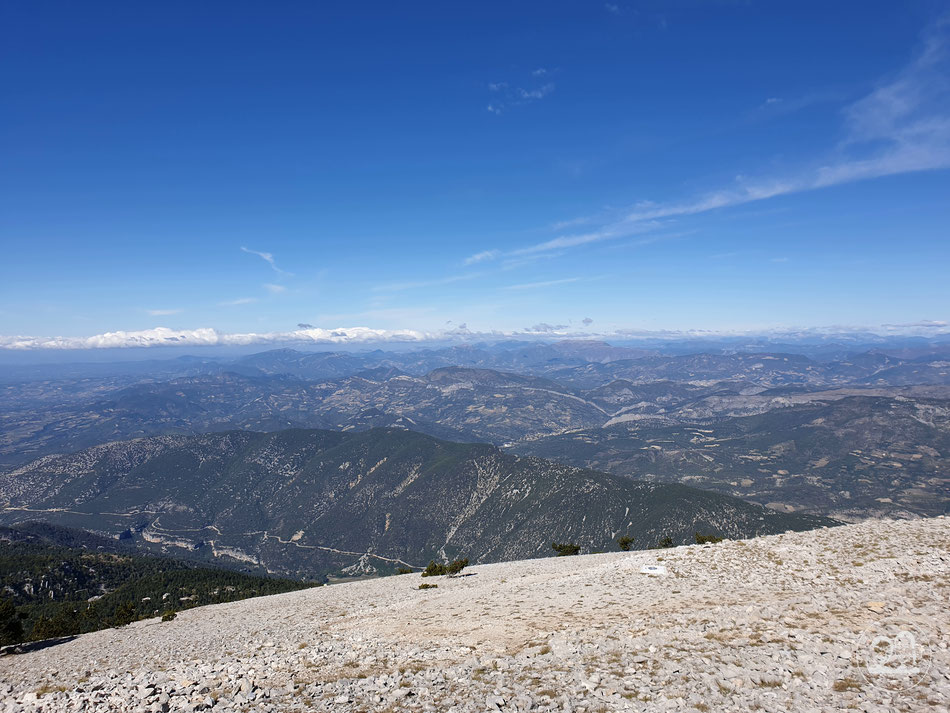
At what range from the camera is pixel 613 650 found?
22.6 m

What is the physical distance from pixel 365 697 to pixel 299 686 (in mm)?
4235

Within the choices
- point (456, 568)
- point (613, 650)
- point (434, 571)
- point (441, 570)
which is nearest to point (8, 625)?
point (434, 571)

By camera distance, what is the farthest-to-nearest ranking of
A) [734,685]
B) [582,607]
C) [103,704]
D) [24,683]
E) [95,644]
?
[95,644], [582,607], [24,683], [103,704], [734,685]

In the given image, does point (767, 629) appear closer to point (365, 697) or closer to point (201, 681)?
point (365, 697)

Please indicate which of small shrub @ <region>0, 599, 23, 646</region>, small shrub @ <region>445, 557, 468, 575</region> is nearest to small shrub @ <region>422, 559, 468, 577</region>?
small shrub @ <region>445, 557, 468, 575</region>

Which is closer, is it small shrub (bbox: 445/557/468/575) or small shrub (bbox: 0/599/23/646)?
small shrub (bbox: 0/599/23/646)

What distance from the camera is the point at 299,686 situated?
21.5 metres

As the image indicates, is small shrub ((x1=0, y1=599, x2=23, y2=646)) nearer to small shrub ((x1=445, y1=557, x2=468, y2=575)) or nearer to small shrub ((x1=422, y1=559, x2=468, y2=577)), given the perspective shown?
small shrub ((x1=422, y1=559, x2=468, y2=577))

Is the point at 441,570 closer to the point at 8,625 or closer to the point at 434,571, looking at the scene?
the point at 434,571

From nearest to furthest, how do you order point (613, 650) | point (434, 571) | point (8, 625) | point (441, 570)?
point (613, 650) → point (8, 625) → point (434, 571) → point (441, 570)

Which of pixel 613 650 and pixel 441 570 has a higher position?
pixel 613 650

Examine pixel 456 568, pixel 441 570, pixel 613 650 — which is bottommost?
pixel 441 570

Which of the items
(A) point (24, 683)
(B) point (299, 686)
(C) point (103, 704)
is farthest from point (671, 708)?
(A) point (24, 683)

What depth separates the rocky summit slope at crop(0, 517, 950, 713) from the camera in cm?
1777
